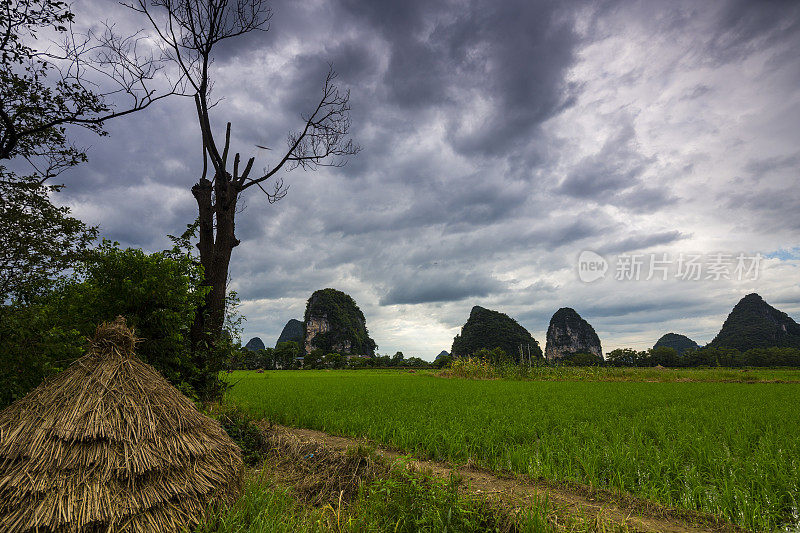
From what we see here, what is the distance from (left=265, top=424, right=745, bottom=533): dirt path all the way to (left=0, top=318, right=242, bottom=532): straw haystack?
90.1 inches

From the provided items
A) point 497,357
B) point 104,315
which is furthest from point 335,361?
point 104,315

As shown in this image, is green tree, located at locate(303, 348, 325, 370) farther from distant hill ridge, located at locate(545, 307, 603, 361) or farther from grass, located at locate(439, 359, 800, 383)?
distant hill ridge, located at locate(545, 307, 603, 361)

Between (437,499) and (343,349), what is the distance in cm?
8402

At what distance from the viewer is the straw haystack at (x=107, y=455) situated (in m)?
2.52

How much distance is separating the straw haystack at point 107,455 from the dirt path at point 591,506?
229 centimetres

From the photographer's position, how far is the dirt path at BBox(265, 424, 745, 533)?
2.86m

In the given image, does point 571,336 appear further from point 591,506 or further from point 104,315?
point 104,315

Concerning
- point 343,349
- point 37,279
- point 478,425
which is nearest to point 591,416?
point 478,425

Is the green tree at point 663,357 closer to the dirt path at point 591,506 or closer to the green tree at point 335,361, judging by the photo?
the green tree at point 335,361

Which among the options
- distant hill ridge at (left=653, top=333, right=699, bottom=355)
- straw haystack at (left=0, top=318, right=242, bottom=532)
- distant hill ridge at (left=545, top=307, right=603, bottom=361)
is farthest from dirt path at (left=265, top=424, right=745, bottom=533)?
distant hill ridge at (left=653, top=333, right=699, bottom=355)

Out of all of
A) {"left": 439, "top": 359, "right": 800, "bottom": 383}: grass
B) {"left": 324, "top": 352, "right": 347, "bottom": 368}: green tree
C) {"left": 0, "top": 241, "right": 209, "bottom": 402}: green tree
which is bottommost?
{"left": 324, "top": 352, "right": 347, "bottom": 368}: green tree

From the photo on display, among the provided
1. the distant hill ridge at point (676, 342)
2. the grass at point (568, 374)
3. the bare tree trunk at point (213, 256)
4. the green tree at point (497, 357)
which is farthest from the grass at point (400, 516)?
the distant hill ridge at point (676, 342)

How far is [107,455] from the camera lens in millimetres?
2729

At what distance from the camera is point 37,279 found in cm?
759
